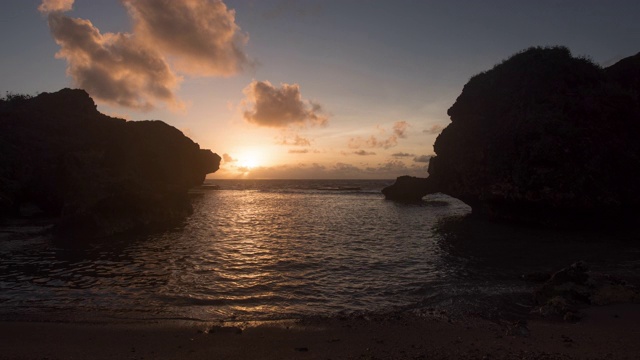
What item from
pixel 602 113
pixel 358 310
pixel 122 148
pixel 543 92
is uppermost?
pixel 543 92

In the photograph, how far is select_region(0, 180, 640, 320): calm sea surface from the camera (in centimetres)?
1193

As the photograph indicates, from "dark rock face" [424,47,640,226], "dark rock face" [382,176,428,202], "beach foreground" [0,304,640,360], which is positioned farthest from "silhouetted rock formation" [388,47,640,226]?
"dark rock face" [382,176,428,202]

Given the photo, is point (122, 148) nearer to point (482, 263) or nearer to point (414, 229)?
point (414, 229)

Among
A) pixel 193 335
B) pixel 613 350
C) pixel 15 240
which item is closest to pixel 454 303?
pixel 613 350

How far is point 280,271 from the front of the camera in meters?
16.5

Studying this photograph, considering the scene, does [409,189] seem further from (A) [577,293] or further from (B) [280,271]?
(A) [577,293]

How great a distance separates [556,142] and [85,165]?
37.6 m

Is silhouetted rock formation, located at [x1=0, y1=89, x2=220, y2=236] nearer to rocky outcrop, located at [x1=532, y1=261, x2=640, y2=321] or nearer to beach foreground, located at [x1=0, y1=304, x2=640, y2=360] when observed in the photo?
beach foreground, located at [x1=0, y1=304, x2=640, y2=360]

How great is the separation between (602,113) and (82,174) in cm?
4246

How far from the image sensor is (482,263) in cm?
1831

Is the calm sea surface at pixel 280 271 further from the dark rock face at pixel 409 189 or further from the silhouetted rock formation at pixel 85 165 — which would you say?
the dark rock face at pixel 409 189

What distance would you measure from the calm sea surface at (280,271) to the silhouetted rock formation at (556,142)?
387 cm

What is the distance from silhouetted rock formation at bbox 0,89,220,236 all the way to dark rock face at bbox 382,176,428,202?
149 ft

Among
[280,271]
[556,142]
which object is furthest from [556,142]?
[280,271]
